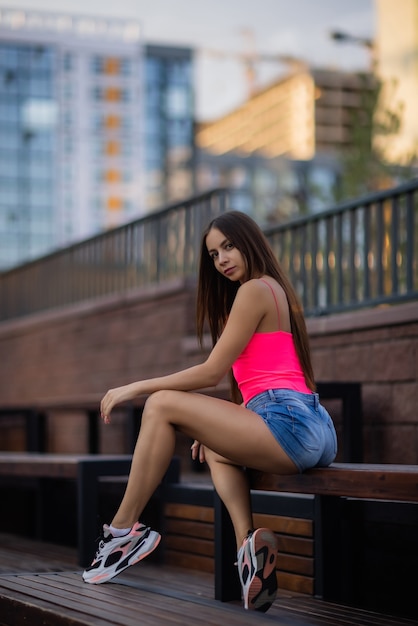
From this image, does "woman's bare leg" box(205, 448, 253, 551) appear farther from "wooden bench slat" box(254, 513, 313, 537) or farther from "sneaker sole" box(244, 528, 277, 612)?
"wooden bench slat" box(254, 513, 313, 537)

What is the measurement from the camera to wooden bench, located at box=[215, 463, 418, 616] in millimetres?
3789

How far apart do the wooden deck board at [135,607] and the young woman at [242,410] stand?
168 mm

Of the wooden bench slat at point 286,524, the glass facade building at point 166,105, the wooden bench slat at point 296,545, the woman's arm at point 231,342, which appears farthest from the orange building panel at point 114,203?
the woman's arm at point 231,342

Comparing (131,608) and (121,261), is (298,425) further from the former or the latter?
(121,261)

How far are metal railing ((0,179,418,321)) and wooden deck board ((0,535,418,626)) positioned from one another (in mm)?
2884

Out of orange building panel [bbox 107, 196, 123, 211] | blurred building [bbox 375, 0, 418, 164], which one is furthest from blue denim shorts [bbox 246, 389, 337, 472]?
orange building panel [bbox 107, 196, 123, 211]

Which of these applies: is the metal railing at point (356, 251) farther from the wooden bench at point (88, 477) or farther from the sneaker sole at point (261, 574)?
the sneaker sole at point (261, 574)

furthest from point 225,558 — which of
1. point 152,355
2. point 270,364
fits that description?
point 152,355

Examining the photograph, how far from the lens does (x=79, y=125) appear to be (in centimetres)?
11938

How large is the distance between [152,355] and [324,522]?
251 inches

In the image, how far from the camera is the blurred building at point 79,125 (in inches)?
4392

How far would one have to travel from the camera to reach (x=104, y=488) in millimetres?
6703

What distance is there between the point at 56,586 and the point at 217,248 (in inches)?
54.6

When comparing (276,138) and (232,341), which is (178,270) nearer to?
(232,341)
